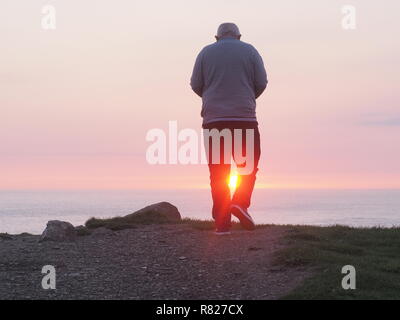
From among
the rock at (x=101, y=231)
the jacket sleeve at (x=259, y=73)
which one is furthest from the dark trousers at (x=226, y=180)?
the rock at (x=101, y=231)

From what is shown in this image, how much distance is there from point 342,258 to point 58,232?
6298 mm

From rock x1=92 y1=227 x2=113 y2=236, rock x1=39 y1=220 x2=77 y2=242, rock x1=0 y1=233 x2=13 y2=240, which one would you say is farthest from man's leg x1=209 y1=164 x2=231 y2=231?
rock x1=0 y1=233 x2=13 y2=240

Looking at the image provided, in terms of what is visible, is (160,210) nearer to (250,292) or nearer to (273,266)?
(273,266)

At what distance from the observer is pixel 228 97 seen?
14.2m

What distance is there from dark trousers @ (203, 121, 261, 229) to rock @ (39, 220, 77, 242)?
3.33m

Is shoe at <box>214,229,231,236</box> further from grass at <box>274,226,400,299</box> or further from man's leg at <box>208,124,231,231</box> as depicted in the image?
grass at <box>274,226,400,299</box>

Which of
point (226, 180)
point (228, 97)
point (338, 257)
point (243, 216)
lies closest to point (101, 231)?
point (243, 216)

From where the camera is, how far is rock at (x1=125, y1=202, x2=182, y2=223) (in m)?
18.5

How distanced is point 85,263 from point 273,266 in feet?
11.0

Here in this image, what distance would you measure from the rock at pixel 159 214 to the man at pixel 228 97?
3832 millimetres

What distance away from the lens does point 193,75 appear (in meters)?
14.8

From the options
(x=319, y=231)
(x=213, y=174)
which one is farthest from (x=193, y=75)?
(x=319, y=231)

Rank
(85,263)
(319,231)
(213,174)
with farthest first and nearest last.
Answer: (319,231), (213,174), (85,263)
